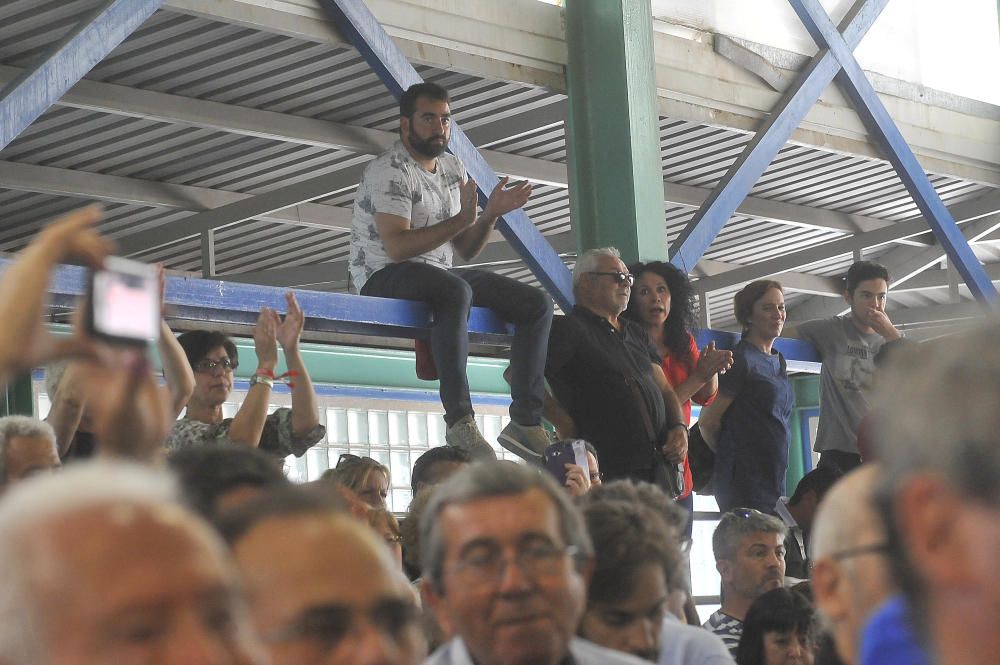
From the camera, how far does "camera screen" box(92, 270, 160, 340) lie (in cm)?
166

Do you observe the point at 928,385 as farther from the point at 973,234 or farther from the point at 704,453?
the point at 973,234

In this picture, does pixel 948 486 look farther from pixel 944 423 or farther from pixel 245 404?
pixel 245 404

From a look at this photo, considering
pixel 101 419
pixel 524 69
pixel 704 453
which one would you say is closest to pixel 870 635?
pixel 101 419

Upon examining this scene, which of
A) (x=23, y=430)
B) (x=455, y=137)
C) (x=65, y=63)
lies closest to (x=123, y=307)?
(x=23, y=430)

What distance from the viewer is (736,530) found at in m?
5.23

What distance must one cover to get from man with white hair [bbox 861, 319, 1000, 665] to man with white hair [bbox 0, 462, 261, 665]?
61 centimetres

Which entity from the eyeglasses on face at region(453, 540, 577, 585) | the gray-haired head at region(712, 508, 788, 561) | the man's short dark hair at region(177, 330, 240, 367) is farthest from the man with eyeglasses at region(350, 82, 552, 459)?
the eyeglasses on face at region(453, 540, 577, 585)

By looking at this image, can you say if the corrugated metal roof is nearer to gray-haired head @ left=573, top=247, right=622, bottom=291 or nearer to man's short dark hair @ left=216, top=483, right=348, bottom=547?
gray-haired head @ left=573, top=247, right=622, bottom=291

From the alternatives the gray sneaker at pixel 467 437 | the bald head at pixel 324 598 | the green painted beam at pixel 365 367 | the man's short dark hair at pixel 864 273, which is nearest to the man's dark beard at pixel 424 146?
the gray sneaker at pixel 467 437

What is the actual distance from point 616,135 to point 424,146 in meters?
1.82

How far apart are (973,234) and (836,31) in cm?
538

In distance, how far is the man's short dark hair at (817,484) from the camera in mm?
6277

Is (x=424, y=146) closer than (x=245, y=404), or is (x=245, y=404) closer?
(x=245, y=404)

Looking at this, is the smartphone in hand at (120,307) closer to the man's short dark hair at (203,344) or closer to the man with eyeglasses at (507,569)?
the man with eyeglasses at (507,569)
